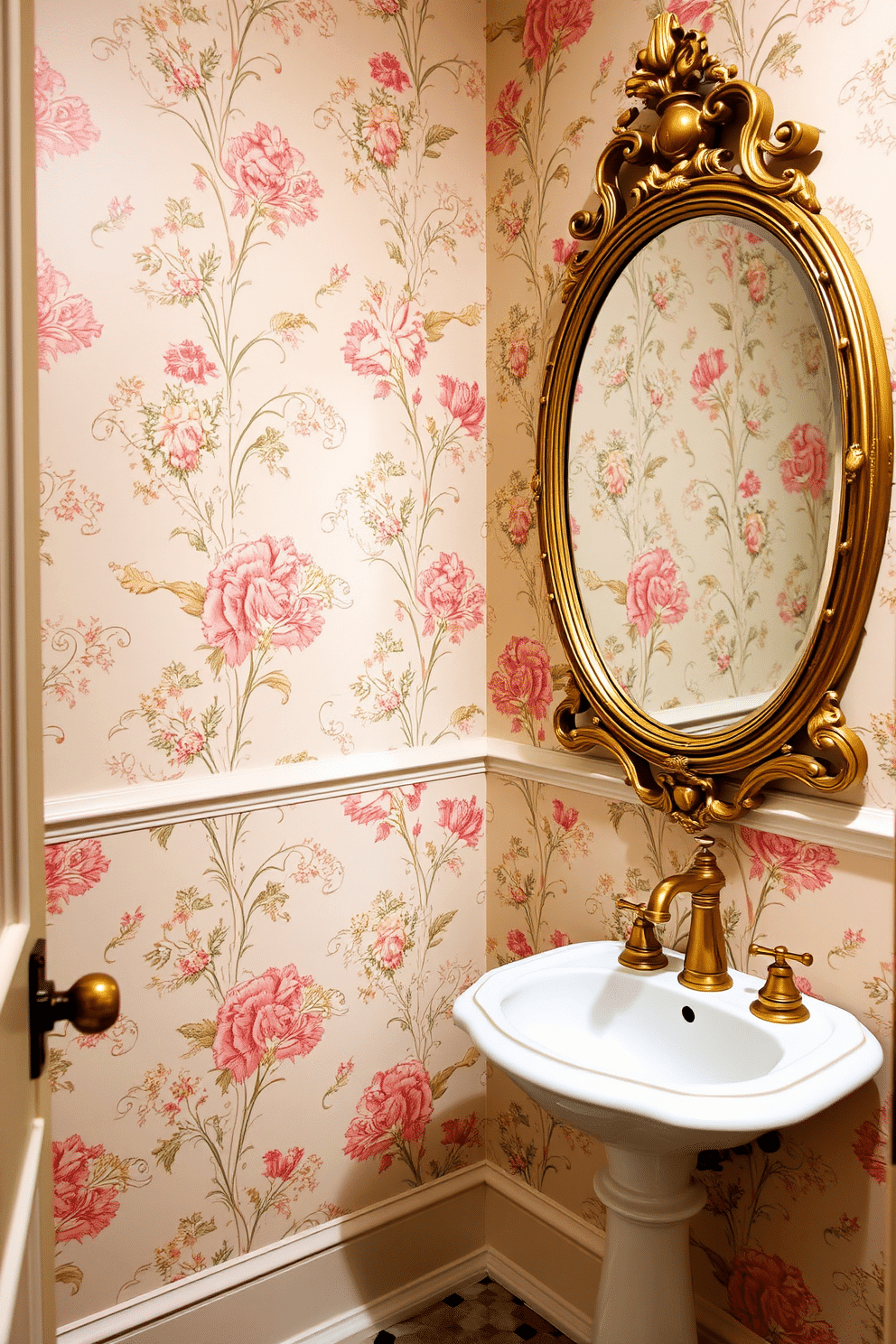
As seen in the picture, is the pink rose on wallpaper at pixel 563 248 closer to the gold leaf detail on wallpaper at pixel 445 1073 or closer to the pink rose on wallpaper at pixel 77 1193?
the gold leaf detail on wallpaper at pixel 445 1073

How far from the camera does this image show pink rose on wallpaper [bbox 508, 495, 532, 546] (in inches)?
67.7

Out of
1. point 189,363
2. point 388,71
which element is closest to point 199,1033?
point 189,363

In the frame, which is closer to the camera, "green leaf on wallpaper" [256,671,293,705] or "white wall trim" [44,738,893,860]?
"white wall trim" [44,738,893,860]

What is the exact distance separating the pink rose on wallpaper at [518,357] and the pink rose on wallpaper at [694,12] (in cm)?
53

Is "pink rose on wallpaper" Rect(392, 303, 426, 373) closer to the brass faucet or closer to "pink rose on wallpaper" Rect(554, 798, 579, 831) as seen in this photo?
"pink rose on wallpaper" Rect(554, 798, 579, 831)

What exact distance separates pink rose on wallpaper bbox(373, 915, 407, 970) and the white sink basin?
333 mm

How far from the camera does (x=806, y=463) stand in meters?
1.22

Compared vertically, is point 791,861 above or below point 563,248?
below

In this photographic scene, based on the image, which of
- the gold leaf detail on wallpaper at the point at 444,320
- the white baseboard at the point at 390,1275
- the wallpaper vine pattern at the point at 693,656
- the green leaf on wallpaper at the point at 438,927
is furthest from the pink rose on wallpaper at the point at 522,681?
the white baseboard at the point at 390,1275

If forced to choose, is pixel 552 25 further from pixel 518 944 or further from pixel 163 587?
pixel 518 944

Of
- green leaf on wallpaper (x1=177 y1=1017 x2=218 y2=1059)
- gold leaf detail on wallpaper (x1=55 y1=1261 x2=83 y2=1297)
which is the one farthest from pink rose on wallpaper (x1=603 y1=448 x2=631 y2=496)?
gold leaf detail on wallpaper (x1=55 y1=1261 x2=83 y2=1297)

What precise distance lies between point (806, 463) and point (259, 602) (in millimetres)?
852

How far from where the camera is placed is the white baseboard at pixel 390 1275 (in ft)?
4.67

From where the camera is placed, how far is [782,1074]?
1.05 metres
